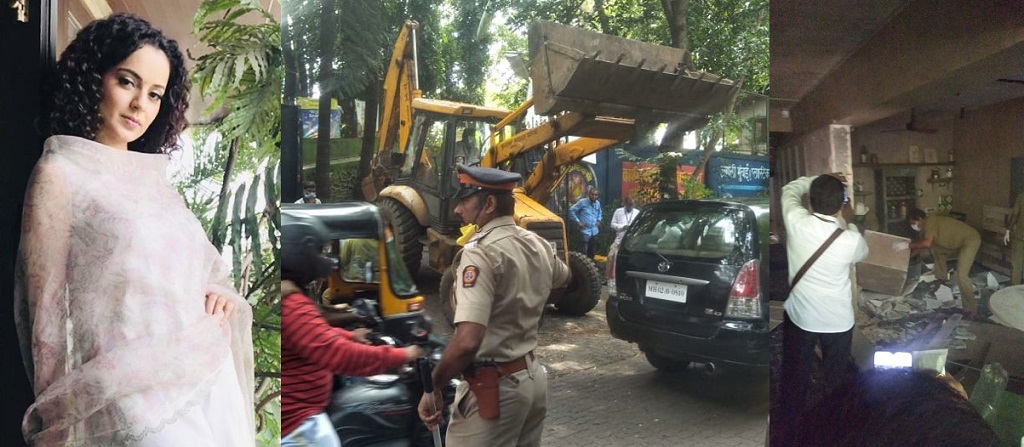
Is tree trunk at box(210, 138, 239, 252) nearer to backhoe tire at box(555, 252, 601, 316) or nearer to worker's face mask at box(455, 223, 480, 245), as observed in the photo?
worker's face mask at box(455, 223, 480, 245)

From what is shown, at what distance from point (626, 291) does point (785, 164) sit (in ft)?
3.41

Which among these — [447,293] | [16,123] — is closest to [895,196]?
[447,293]

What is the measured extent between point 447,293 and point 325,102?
2.24ft

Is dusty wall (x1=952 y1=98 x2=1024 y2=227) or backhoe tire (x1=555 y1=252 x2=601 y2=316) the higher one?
dusty wall (x1=952 y1=98 x2=1024 y2=227)

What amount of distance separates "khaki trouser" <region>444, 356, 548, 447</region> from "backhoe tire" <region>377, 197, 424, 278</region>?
0.40 metres

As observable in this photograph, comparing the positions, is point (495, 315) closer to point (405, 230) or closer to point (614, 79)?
point (405, 230)

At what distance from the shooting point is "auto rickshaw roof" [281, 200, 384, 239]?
2.11m

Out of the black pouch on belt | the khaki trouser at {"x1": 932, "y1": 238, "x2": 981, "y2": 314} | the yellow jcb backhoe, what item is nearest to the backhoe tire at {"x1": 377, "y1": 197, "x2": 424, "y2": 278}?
the yellow jcb backhoe

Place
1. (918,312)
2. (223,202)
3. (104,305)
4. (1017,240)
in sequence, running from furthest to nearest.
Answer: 1. (918,312)
2. (1017,240)
3. (223,202)
4. (104,305)

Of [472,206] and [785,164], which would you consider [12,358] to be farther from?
[785,164]

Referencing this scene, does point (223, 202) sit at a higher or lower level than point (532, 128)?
lower

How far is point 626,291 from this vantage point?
85.2 inches

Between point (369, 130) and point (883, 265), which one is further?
point (883, 265)

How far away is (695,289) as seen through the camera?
2.15 meters
